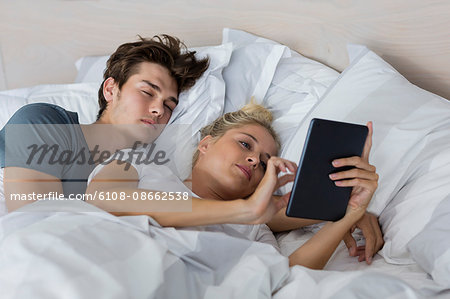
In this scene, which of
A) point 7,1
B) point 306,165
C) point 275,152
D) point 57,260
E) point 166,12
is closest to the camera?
point 57,260

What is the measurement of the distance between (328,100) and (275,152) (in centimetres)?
20

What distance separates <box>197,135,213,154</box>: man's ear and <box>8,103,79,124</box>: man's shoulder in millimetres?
378

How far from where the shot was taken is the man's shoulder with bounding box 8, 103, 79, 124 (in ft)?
4.58

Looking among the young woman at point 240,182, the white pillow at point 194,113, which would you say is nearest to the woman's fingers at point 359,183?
the young woman at point 240,182

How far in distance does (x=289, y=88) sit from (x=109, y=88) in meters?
0.58

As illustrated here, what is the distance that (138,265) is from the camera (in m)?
0.94

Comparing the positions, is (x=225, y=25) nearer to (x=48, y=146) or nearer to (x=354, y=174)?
(x=48, y=146)

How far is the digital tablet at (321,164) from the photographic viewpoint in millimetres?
1012

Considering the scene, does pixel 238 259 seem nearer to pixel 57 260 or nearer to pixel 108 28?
pixel 57 260

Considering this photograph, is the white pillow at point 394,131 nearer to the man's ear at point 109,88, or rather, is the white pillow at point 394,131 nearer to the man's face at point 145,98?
the man's face at point 145,98

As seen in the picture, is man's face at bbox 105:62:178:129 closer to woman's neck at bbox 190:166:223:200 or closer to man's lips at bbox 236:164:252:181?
woman's neck at bbox 190:166:223:200

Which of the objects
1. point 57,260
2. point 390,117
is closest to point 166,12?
point 390,117

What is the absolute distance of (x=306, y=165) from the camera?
1.02 meters

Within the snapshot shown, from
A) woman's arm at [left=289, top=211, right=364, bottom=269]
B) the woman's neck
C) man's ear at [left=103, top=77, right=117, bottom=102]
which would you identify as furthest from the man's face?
woman's arm at [left=289, top=211, right=364, bottom=269]
